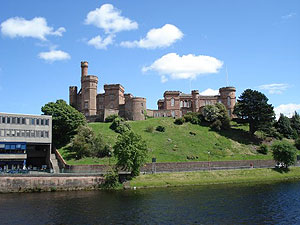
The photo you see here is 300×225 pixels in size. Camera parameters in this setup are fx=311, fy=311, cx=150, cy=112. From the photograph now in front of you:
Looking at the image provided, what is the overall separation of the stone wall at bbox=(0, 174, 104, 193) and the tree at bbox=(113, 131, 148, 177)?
505cm

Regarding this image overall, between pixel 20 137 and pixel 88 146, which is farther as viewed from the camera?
pixel 88 146

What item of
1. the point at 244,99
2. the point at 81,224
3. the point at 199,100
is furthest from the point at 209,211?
the point at 199,100

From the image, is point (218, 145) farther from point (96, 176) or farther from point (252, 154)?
point (96, 176)

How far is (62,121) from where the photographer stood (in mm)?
78125

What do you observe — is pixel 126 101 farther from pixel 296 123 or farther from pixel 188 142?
pixel 296 123

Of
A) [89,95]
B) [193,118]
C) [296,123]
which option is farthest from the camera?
[296,123]

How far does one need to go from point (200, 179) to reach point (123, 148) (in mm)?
16738

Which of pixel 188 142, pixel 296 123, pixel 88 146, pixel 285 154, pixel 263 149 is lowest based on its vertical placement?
pixel 285 154

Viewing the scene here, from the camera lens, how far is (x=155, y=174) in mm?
60438

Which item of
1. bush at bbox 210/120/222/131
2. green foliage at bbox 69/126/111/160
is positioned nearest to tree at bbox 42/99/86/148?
green foliage at bbox 69/126/111/160

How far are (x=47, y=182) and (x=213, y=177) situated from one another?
1248 inches

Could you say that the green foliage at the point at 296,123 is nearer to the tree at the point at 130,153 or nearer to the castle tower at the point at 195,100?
the castle tower at the point at 195,100

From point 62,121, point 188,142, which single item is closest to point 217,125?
point 188,142

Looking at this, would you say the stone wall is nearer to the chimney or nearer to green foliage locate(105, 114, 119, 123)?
green foliage locate(105, 114, 119, 123)
